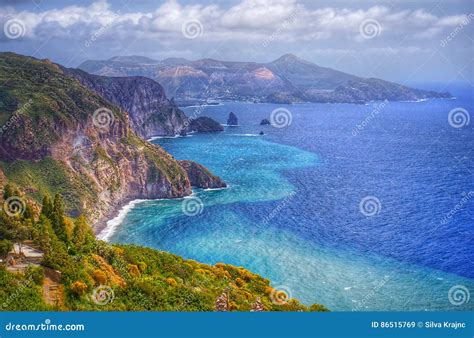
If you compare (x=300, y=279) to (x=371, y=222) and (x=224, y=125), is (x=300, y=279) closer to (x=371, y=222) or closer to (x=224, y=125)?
(x=371, y=222)

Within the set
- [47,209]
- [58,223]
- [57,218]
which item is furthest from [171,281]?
[47,209]

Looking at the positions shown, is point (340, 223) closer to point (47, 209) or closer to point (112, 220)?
point (112, 220)

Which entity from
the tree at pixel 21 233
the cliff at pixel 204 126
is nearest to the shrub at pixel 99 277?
the tree at pixel 21 233

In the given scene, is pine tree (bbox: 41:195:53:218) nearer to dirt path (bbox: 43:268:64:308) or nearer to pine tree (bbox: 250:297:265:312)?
dirt path (bbox: 43:268:64:308)

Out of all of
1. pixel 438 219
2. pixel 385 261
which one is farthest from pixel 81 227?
pixel 438 219

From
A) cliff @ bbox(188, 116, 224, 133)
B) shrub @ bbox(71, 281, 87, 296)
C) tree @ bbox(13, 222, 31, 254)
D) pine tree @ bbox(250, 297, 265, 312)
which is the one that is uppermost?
tree @ bbox(13, 222, 31, 254)

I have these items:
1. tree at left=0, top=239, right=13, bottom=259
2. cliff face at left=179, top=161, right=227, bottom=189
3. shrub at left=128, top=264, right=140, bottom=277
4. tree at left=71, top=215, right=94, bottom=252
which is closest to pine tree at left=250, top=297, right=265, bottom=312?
shrub at left=128, top=264, right=140, bottom=277
